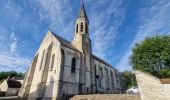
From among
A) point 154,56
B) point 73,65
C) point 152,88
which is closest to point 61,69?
point 73,65

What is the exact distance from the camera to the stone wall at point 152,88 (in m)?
11.7

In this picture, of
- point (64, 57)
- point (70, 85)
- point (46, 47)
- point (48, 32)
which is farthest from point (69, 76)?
point (48, 32)

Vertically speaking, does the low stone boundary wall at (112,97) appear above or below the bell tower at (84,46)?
below

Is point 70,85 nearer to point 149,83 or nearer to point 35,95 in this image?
point 35,95

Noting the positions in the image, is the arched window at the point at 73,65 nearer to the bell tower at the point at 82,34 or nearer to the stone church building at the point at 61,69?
the stone church building at the point at 61,69

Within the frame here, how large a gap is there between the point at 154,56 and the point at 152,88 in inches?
479

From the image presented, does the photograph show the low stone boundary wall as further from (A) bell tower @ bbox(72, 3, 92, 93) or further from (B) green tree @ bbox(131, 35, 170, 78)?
(B) green tree @ bbox(131, 35, 170, 78)

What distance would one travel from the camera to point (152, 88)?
12.2 metres

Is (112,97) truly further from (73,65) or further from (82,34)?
(82,34)

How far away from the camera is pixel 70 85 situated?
20.7 metres

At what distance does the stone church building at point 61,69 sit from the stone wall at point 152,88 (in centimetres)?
1123

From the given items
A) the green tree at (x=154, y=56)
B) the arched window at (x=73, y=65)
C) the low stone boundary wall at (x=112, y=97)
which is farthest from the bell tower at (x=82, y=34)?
the low stone boundary wall at (x=112, y=97)

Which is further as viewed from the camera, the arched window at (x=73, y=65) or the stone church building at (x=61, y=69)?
the arched window at (x=73, y=65)

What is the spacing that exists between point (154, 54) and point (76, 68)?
14135mm
